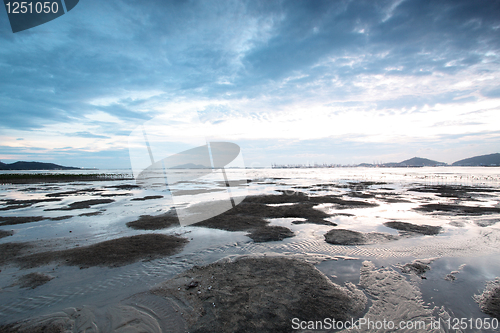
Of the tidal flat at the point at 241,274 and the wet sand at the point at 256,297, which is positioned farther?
the tidal flat at the point at 241,274

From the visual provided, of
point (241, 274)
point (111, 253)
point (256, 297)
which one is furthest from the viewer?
point (111, 253)

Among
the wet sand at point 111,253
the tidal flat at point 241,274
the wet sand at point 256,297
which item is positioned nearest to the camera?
the wet sand at point 256,297

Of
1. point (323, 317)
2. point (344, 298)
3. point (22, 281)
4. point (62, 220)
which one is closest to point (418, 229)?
point (344, 298)

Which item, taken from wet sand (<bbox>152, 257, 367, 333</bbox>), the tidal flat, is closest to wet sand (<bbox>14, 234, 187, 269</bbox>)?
the tidal flat

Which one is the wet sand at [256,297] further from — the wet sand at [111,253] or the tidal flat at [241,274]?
the wet sand at [111,253]

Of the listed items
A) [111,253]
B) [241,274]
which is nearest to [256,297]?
[241,274]

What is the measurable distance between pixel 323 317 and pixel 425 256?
7188 millimetres

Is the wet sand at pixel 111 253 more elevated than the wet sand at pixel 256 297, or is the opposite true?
the wet sand at pixel 111 253

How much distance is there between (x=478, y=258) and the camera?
9.42 m

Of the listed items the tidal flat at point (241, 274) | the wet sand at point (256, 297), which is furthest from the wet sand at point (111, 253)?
the wet sand at point (256, 297)

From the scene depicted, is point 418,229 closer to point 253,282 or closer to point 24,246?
point 253,282

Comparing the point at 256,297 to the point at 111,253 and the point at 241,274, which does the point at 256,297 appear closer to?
the point at 241,274

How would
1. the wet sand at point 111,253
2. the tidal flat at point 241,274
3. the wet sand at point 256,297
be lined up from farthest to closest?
1. the wet sand at point 111,253
2. the tidal flat at point 241,274
3. the wet sand at point 256,297

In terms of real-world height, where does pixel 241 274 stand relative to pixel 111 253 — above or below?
below
